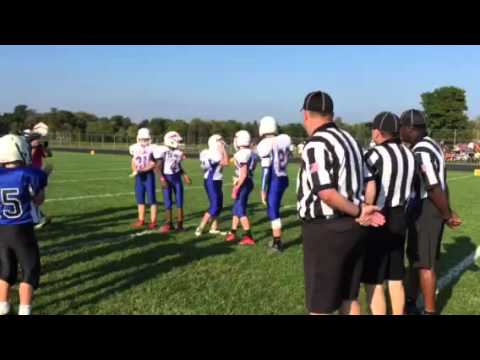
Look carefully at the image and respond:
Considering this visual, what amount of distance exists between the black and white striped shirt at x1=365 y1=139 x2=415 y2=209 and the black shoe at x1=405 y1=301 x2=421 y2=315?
1451 millimetres

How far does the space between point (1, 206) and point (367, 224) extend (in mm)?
3289

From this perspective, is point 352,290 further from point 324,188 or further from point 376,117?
point 376,117

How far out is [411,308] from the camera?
5184mm

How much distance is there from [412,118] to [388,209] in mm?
1165

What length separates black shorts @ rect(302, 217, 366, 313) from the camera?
3.41 metres

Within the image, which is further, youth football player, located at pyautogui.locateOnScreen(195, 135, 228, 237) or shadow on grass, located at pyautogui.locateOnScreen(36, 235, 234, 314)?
youth football player, located at pyautogui.locateOnScreen(195, 135, 228, 237)

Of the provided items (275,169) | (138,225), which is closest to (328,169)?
(275,169)

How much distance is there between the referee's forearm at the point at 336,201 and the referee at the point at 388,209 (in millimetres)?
891

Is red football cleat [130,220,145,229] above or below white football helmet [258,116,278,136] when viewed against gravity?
below

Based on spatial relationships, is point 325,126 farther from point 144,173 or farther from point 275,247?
point 144,173

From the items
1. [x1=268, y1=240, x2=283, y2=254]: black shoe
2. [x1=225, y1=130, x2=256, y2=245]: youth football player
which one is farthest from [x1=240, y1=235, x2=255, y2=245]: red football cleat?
[x1=268, y1=240, x2=283, y2=254]: black shoe

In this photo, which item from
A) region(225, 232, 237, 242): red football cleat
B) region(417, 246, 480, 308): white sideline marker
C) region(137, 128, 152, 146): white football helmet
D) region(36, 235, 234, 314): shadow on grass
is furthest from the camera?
region(137, 128, 152, 146): white football helmet

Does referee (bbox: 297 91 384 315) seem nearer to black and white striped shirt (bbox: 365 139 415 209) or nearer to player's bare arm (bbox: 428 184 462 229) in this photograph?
black and white striped shirt (bbox: 365 139 415 209)

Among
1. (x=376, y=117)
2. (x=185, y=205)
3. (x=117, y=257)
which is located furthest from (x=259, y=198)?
(x=376, y=117)
